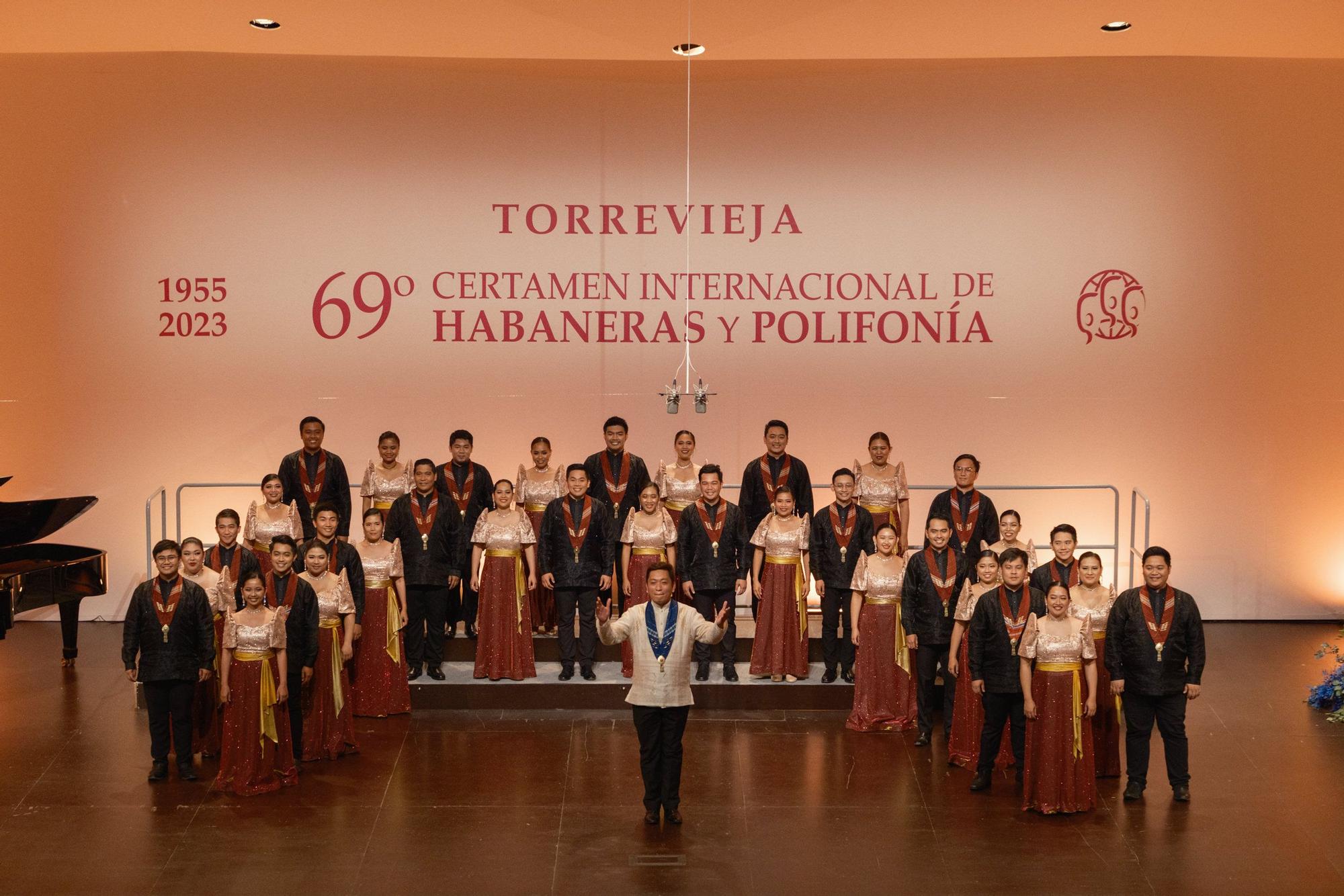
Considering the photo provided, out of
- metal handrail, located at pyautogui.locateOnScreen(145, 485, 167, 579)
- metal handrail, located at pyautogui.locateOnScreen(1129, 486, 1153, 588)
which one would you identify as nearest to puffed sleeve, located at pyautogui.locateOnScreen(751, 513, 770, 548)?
metal handrail, located at pyautogui.locateOnScreen(1129, 486, 1153, 588)

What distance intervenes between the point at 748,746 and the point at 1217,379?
539cm

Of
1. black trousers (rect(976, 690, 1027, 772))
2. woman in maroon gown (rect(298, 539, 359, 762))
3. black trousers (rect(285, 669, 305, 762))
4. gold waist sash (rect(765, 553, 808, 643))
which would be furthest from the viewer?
gold waist sash (rect(765, 553, 808, 643))

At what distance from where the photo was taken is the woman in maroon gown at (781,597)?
9.01 metres

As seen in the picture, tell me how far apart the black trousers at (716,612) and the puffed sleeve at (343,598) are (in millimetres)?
2147

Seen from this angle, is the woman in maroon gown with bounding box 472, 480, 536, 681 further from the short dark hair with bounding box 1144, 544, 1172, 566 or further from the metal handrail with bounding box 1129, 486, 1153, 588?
the metal handrail with bounding box 1129, 486, 1153, 588

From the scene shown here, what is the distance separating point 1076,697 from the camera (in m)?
7.28

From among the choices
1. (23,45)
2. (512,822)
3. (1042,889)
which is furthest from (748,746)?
(23,45)

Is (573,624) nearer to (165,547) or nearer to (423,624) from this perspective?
(423,624)

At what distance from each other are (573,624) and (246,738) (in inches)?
91.3

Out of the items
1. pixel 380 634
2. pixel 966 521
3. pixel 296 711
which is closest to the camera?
pixel 296 711

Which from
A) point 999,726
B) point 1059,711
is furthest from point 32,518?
point 1059,711

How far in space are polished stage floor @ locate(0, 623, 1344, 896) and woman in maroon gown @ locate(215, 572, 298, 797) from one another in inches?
6.0

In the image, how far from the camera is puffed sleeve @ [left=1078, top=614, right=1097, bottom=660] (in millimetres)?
7242

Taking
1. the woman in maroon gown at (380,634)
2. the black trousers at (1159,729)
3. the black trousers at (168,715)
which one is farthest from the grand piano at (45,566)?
the black trousers at (1159,729)
